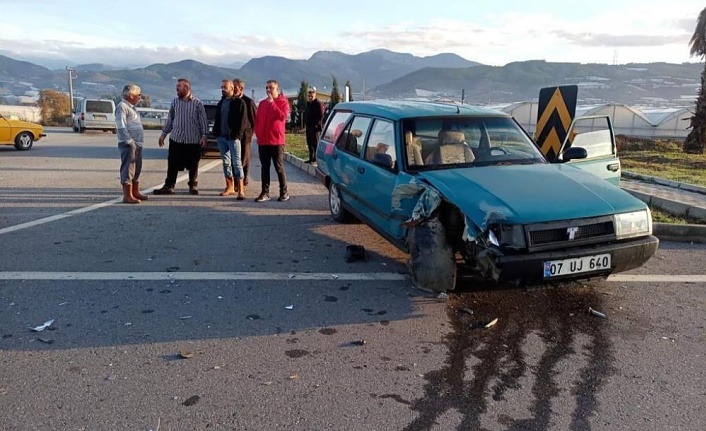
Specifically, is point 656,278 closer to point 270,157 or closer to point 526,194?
point 526,194

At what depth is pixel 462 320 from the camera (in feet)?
13.5

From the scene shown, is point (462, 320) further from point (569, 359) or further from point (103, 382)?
point (103, 382)

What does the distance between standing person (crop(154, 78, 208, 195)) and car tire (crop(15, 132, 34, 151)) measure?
1025 cm

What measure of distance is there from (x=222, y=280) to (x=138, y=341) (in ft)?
4.29

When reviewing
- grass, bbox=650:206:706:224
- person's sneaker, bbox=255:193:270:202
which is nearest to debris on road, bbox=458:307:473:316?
grass, bbox=650:206:706:224

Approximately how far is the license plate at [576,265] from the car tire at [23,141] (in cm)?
1720

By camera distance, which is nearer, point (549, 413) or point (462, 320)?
point (549, 413)

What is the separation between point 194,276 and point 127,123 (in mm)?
3942

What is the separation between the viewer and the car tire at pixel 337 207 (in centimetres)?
702

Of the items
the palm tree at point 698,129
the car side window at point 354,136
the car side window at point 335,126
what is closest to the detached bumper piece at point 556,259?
the car side window at point 354,136

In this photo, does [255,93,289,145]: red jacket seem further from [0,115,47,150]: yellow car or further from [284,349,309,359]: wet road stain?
[0,115,47,150]: yellow car

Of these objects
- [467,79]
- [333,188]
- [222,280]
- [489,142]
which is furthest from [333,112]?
[467,79]

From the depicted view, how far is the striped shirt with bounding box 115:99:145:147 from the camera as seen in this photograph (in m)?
7.80

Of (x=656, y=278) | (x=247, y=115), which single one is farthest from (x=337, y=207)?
(x=656, y=278)
